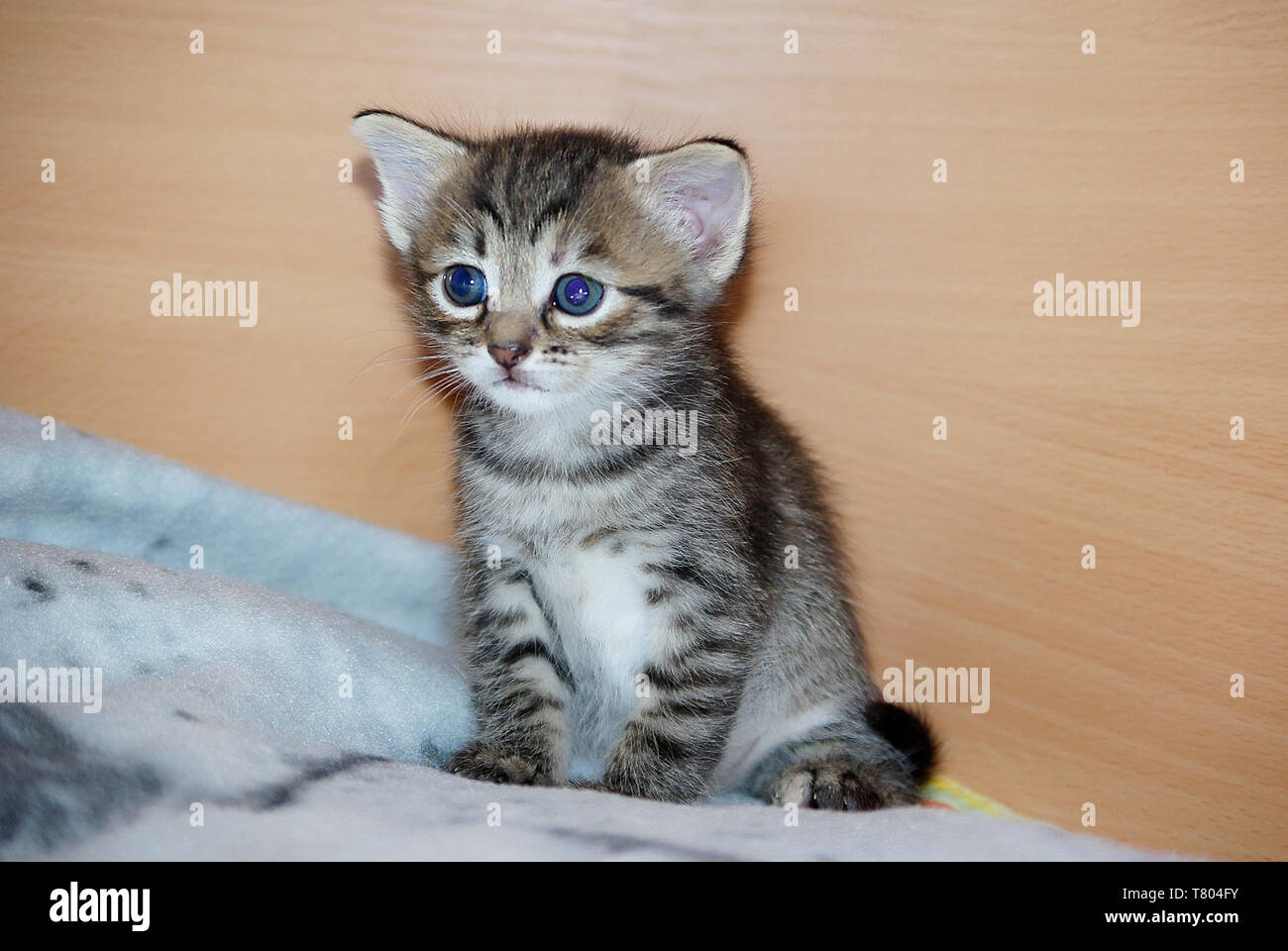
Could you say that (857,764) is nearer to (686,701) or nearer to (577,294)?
(686,701)

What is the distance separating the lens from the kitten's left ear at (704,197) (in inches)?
66.1

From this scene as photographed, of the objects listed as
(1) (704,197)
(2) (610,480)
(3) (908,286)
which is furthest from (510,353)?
(3) (908,286)

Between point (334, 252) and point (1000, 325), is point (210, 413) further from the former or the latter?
point (1000, 325)

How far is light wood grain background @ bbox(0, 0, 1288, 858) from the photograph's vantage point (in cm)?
175

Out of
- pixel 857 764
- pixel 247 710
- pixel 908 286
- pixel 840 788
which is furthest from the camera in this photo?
pixel 908 286

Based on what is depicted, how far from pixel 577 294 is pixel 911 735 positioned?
3.29 ft

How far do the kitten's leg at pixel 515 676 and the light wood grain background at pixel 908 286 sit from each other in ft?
1.87

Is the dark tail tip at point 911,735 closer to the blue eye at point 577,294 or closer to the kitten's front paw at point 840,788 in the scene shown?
the kitten's front paw at point 840,788

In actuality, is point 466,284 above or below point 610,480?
above

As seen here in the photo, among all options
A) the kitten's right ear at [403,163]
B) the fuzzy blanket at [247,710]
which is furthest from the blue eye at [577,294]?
the fuzzy blanket at [247,710]

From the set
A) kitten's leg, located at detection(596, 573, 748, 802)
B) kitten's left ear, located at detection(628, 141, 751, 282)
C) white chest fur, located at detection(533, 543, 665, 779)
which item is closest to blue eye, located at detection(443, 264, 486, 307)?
kitten's left ear, located at detection(628, 141, 751, 282)

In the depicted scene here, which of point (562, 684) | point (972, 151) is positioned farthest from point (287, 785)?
point (972, 151)

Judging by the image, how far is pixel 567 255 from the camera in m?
1.67
